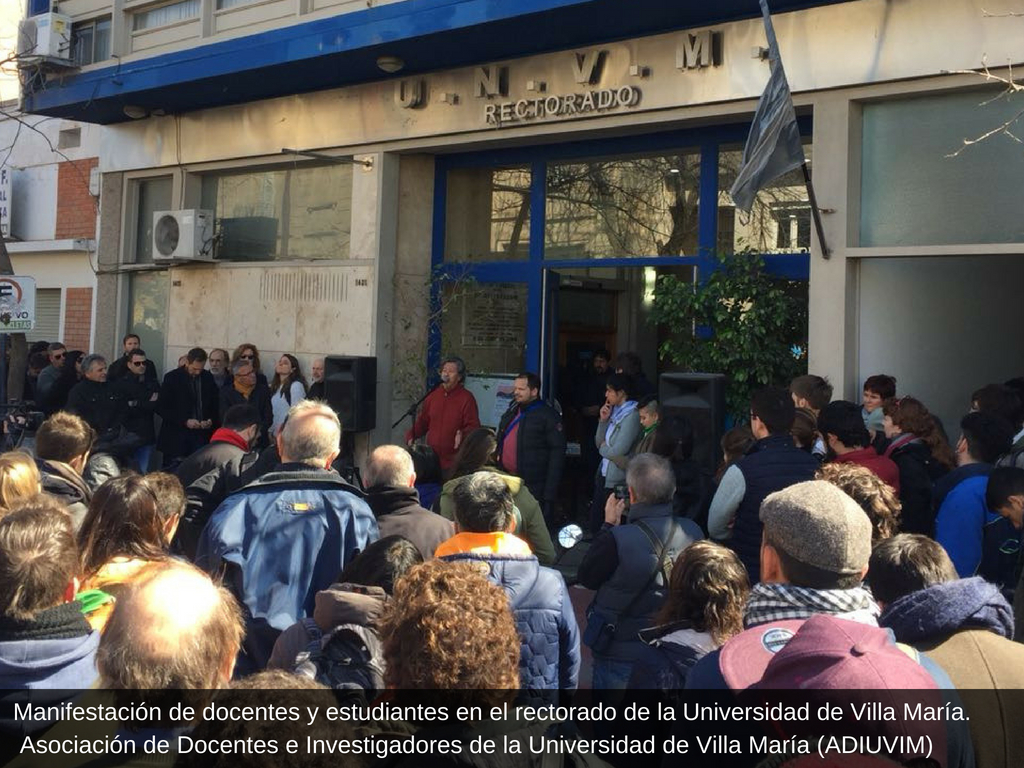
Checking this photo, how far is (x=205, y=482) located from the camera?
562 cm

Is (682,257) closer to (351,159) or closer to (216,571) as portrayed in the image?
(351,159)

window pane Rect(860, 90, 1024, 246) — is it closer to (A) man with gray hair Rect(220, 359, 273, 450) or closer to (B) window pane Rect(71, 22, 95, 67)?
(A) man with gray hair Rect(220, 359, 273, 450)

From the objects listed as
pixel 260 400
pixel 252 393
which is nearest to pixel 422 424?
pixel 260 400

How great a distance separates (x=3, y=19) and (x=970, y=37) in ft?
59.3

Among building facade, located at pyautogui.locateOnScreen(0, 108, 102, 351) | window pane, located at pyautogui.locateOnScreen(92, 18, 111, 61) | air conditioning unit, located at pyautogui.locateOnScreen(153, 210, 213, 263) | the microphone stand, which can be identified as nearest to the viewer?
the microphone stand

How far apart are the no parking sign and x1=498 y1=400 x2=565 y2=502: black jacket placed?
16.2 feet

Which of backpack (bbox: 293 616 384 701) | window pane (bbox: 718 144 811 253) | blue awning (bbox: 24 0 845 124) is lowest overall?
backpack (bbox: 293 616 384 701)

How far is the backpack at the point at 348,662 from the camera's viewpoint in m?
3.00

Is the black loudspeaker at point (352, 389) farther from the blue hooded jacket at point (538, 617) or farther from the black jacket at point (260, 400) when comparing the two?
the blue hooded jacket at point (538, 617)

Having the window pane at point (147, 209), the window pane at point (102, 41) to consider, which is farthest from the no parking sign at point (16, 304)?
the window pane at point (102, 41)

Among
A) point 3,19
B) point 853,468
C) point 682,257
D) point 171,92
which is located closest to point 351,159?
point 171,92

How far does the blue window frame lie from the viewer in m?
9.85

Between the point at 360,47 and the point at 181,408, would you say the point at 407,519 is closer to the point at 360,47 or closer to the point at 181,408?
the point at 360,47

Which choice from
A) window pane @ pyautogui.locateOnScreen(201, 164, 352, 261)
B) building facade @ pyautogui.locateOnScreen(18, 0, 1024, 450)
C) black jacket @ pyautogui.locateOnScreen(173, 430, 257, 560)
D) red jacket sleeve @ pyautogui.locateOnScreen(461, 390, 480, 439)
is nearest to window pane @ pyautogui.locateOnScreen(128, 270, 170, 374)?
building facade @ pyautogui.locateOnScreen(18, 0, 1024, 450)
